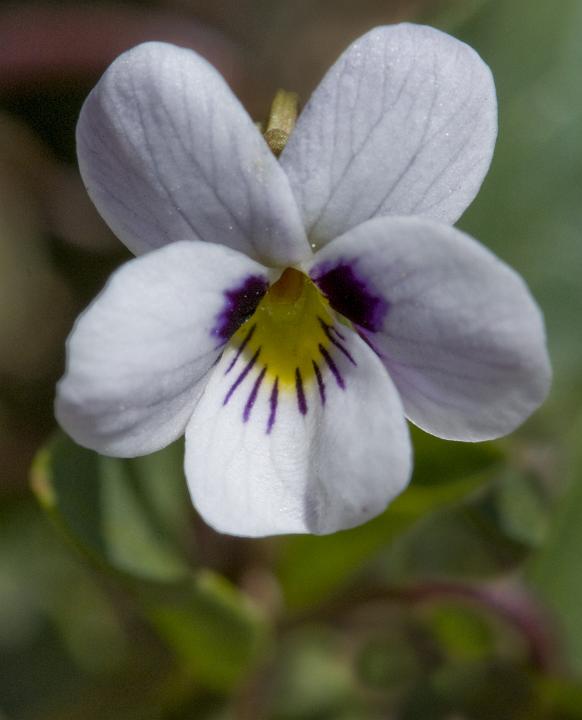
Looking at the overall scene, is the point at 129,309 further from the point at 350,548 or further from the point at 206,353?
the point at 350,548

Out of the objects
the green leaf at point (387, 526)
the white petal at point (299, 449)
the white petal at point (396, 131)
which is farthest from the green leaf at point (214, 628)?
the white petal at point (396, 131)

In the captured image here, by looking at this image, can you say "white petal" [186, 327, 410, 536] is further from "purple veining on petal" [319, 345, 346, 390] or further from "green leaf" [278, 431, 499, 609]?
"green leaf" [278, 431, 499, 609]

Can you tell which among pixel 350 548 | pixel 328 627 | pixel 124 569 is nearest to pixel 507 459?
pixel 350 548

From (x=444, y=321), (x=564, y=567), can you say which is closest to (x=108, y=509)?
(x=444, y=321)

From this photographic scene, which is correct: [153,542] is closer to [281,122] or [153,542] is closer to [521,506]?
[521,506]

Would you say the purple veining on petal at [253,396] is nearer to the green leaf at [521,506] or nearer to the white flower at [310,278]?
the white flower at [310,278]
